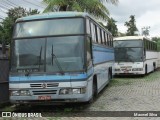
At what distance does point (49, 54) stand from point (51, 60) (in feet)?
0.64

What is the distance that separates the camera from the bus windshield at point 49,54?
10.3 m

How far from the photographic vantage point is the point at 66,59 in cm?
1030

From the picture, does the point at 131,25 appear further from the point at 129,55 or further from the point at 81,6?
the point at 81,6

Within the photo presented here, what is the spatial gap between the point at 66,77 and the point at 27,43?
1.67 m

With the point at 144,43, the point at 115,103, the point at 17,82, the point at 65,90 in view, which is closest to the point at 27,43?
the point at 17,82

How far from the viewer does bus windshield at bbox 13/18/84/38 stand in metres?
10.7

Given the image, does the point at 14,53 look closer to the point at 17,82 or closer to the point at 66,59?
the point at 17,82

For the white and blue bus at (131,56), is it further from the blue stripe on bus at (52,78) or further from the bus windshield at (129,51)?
the blue stripe on bus at (52,78)

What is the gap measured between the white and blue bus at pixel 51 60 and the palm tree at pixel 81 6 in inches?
330

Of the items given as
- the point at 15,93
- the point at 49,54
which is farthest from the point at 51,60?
the point at 15,93

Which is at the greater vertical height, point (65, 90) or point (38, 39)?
point (38, 39)

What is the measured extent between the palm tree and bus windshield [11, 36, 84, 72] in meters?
8.82

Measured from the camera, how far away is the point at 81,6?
67.8 feet

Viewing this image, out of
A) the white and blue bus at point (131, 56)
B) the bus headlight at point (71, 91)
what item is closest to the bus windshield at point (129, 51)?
the white and blue bus at point (131, 56)
